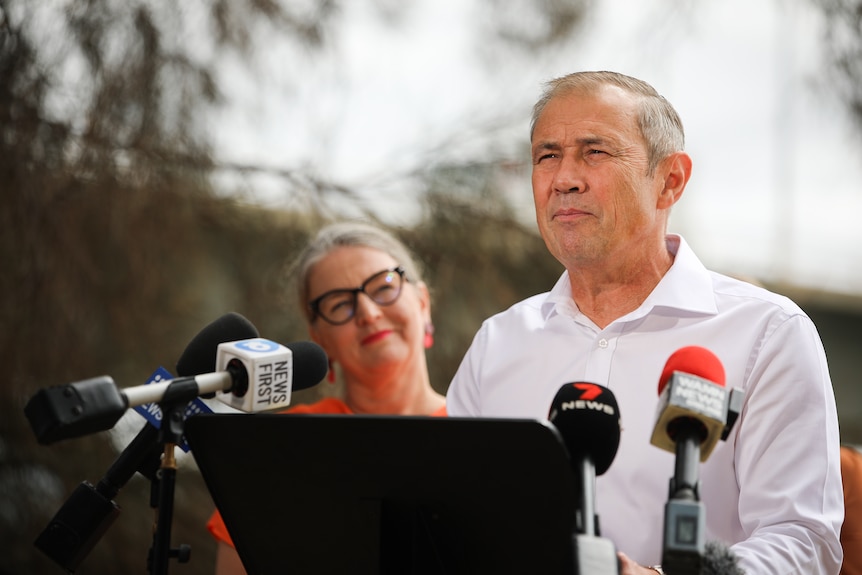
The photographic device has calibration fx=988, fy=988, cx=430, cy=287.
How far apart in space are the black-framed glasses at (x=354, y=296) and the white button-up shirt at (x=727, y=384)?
0.97m

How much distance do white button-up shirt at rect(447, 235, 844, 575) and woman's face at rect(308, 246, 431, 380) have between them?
91 cm

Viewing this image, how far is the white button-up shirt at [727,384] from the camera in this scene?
1.86 meters

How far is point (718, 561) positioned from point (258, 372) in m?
0.82

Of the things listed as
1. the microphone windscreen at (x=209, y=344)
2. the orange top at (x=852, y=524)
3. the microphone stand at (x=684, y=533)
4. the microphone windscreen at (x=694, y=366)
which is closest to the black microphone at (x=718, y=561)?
the microphone stand at (x=684, y=533)

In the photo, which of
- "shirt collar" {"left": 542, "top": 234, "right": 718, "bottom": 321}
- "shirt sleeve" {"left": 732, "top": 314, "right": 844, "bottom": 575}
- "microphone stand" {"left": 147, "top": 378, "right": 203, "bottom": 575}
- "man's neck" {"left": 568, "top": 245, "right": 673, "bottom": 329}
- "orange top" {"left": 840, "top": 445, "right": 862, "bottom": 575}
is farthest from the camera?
"orange top" {"left": 840, "top": 445, "right": 862, "bottom": 575}

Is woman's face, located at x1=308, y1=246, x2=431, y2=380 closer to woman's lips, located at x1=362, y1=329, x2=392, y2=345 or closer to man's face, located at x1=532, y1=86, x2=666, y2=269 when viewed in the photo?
woman's lips, located at x1=362, y1=329, x2=392, y2=345

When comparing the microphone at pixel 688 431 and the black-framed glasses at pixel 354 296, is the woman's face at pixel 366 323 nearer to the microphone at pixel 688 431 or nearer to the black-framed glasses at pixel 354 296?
the black-framed glasses at pixel 354 296

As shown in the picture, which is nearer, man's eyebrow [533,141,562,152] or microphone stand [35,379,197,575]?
microphone stand [35,379,197,575]

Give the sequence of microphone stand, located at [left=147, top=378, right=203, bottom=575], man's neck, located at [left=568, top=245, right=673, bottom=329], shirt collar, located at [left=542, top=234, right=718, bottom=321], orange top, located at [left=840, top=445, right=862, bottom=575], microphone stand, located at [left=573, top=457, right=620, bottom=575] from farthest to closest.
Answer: orange top, located at [left=840, top=445, right=862, bottom=575] → man's neck, located at [left=568, top=245, right=673, bottom=329] → shirt collar, located at [left=542, top=234, right=718, bottom=321] → microphone stand, located at [left=147, top=378, right=203, bottom=575] → microphone stand, located at [left=573, top=457, right=620, bottom=575]

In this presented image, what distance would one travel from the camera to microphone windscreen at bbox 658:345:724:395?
4.94ft

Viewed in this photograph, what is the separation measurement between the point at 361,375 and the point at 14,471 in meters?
2.38

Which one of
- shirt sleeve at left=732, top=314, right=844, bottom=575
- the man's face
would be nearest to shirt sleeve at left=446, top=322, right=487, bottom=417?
the man's face

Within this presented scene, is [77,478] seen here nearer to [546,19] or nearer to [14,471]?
[14,471]

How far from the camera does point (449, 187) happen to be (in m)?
4.96
